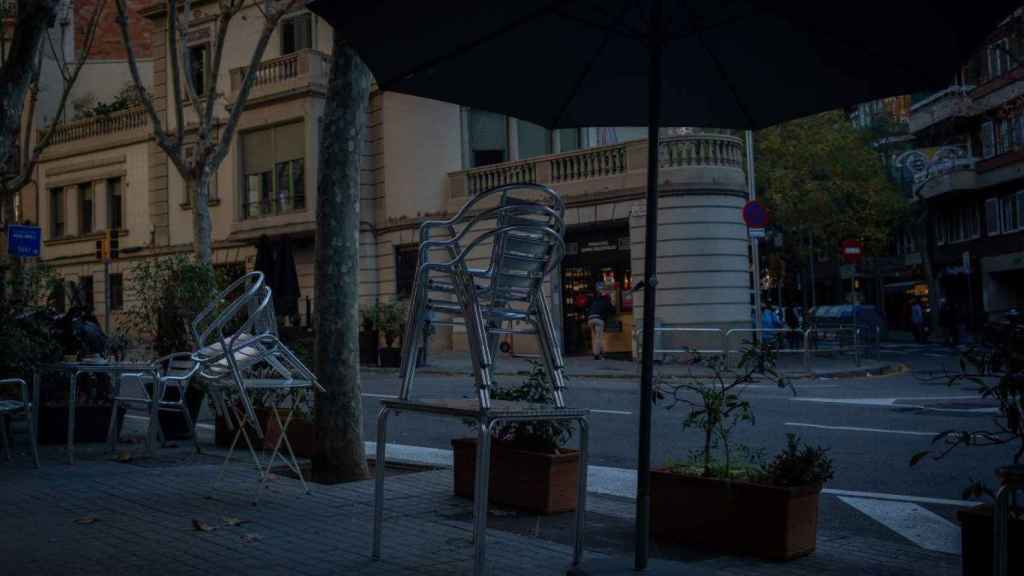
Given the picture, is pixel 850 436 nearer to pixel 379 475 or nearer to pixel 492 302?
pixel 379 475

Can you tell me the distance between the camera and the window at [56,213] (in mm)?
39219

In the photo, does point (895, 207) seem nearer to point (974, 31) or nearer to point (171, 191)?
point (171, 191)

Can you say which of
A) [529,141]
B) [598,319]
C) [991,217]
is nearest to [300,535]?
[598,319]

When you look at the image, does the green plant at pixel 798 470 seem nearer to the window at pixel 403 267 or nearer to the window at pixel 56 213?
the window at pixel 403 267

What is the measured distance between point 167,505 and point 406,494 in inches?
59.9

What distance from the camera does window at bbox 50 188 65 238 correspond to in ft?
129

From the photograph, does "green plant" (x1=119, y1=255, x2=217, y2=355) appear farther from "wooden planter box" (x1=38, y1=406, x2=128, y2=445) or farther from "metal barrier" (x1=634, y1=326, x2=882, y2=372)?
"metal barrier" (x1=634, y1=326, x2=882, y2=372)

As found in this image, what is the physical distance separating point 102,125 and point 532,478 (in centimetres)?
3541

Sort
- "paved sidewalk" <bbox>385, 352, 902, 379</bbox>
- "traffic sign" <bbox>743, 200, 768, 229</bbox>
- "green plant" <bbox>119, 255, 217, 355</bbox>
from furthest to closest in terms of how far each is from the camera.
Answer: "traffic sign" <bbox>743, 200, 768, 229</bbox>
"paved sidewalk" <bbox>385, 352, 902, 379</bbox>
"green plant" <bbox>119, 255, 217, 355</bbox>

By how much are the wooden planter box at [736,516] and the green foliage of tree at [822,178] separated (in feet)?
117

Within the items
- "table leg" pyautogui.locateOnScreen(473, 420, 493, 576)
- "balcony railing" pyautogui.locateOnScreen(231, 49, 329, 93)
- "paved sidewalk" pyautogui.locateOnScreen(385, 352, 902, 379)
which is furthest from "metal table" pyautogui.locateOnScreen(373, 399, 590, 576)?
"balcony railing" pyautogui.locateOnScreen(231, 49, 329, 93)

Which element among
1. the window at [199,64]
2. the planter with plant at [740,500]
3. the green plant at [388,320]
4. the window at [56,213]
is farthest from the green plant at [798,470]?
the window at [56,213]

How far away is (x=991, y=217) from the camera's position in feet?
150

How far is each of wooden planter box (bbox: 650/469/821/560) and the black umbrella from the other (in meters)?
1.17
